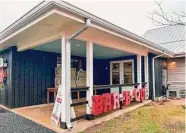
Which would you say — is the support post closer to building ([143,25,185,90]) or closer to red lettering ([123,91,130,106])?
red lettering ([123,91,130,106])

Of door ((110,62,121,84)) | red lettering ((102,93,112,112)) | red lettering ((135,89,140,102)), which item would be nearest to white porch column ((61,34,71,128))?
red lettering ((102,93,112,112))

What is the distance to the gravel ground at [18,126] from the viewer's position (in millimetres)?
4473

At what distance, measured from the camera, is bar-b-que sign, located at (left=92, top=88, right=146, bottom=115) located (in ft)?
17.7

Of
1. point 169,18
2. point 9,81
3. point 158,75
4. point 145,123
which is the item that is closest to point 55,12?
point 169,18

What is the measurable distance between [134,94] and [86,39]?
351cm

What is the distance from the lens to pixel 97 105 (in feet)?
17.8

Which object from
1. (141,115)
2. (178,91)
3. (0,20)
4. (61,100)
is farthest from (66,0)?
(0,20)

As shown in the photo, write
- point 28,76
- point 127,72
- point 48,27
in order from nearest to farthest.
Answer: point 48,27
point 28,76
point 127,72

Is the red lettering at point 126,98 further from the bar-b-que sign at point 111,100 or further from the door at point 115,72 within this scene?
the door at point 115,72

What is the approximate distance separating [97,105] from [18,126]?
7.06 ft

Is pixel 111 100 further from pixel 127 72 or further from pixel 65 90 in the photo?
pixel 127 72

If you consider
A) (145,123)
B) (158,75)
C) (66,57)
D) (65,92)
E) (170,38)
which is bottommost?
(145,123)

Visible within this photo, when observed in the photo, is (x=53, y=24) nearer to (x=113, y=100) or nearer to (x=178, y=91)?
(x=113, y=100)

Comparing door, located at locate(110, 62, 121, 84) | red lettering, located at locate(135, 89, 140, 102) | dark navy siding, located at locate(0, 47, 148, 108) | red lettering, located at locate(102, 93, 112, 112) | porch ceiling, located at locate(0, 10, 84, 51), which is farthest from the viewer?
door, located at locate(110, 62, 121, 84)
